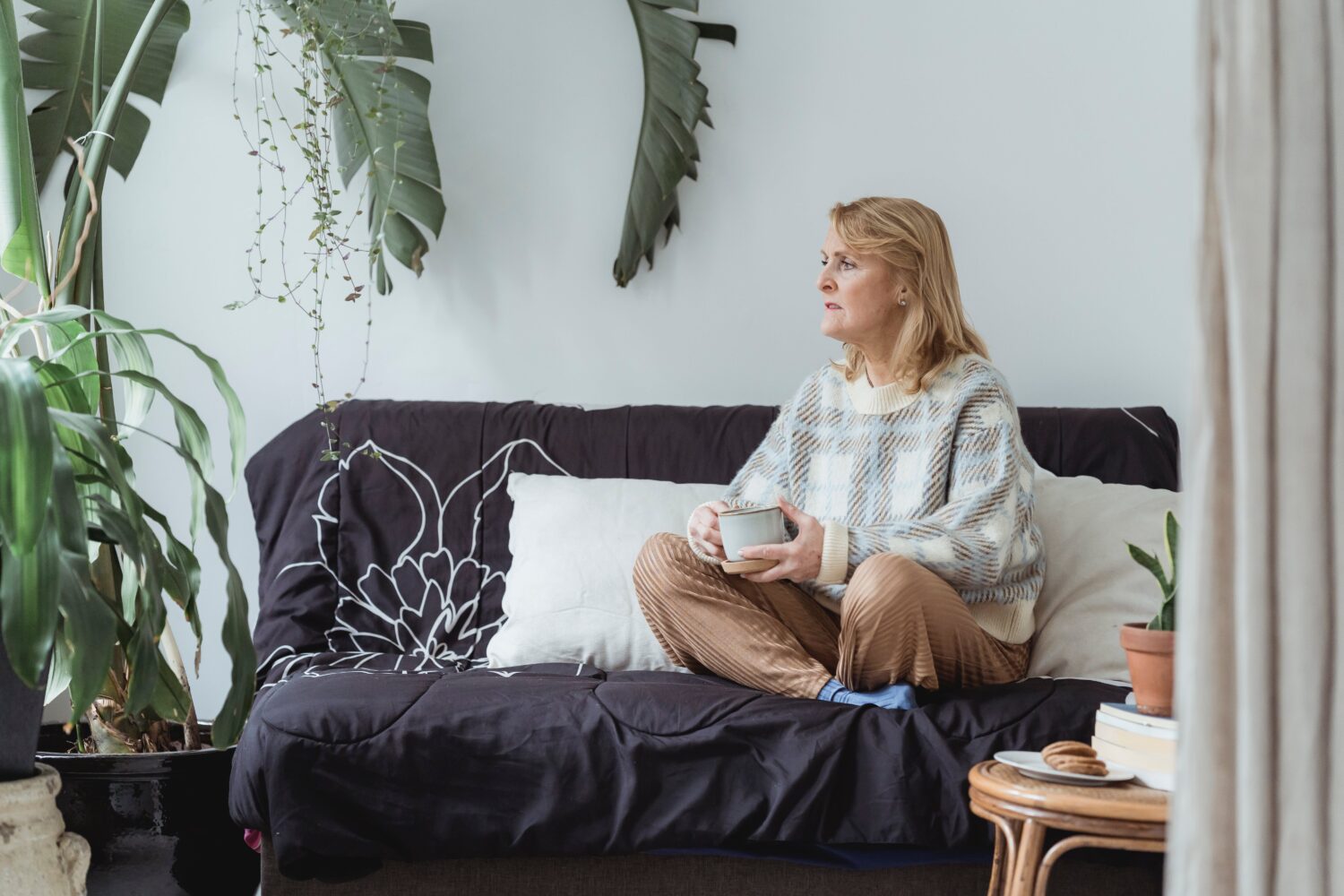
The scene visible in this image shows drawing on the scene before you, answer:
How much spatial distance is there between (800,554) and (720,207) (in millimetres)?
1063

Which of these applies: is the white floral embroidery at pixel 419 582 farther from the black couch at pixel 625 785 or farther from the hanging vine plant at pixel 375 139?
the black couch at pixel 625 785

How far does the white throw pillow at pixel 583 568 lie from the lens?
6.62ft

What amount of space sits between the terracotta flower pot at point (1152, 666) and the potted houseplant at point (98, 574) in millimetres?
1008

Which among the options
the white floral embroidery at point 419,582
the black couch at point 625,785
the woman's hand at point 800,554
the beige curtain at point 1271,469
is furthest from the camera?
the white floral embroidery at point 419,582

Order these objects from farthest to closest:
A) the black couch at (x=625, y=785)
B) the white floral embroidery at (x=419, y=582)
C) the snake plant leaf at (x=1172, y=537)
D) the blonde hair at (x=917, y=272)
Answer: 1. the white floral embroidery at (x=419, y=582)
2. the blonde hair at (x=917, y=272)
3. the black couch at (x=625, y=785)
4. the snake plant leaf at (x=1172, y=537)

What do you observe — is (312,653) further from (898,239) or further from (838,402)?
(898,239)

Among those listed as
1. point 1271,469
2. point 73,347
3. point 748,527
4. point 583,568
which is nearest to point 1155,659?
point 748,527

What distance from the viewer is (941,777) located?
4.93 ft

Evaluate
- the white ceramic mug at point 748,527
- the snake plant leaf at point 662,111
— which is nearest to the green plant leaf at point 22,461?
the white ceramic mug at point 748,527

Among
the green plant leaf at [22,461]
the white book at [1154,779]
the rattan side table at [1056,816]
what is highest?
the green plant leaf at [22,461]

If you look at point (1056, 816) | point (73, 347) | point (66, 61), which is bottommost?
point (1056, 816)

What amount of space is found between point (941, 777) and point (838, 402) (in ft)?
2.46

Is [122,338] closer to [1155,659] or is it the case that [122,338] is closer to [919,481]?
[919,481]

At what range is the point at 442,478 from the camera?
230 centimetres
